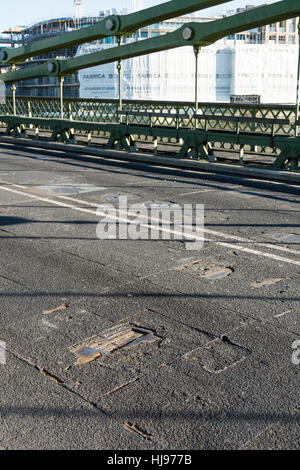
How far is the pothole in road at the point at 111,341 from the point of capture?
5.29 metres

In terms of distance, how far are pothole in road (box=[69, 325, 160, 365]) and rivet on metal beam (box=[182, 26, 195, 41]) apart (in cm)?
1381

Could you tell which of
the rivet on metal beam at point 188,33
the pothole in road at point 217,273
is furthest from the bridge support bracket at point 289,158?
the pothole in road at point 217,273

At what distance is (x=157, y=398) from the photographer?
4.57 meters

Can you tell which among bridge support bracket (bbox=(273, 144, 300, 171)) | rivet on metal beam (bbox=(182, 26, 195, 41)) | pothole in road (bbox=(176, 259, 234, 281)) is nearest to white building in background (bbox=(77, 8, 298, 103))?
rivet on metal beam (bbox=(182, 26, 195, 41))

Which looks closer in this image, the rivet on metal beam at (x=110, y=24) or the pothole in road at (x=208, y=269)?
the pothole in road at (x=208, y=269)

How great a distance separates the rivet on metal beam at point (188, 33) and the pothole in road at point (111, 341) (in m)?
13.8

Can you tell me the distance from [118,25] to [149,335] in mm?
16625

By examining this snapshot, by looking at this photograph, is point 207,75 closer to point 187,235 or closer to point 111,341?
point 187,235

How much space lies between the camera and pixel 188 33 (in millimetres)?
17797

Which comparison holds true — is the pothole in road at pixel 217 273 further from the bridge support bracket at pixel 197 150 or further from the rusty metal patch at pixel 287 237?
the bridge support bracket at pixel 197 150

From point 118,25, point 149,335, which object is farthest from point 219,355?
point 118,25

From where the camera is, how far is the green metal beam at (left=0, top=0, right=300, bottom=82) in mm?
15227

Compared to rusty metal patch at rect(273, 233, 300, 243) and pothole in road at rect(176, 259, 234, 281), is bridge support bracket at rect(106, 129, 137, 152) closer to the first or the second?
rusty metal patch at rect(273, 233, 300, 243)

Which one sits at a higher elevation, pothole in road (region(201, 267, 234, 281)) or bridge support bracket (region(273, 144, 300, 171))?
bridge support bracket (region(273, 144, 300, 171))
